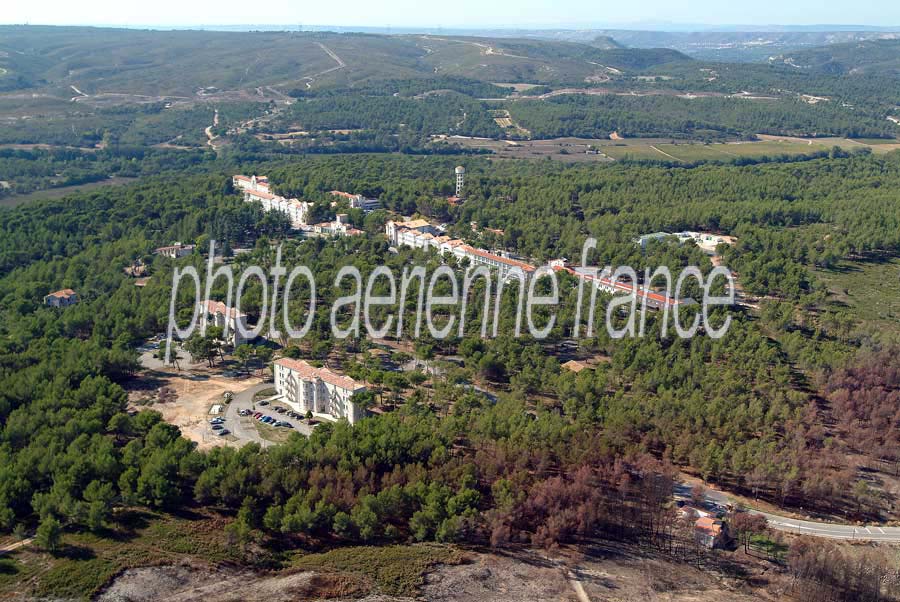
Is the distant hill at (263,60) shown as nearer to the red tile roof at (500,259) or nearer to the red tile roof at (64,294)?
the red tile roof at (500,259)

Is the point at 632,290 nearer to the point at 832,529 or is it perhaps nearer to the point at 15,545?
the point at 832,529

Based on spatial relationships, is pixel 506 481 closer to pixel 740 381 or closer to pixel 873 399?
pixel 740 381

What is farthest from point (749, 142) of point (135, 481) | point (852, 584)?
point (135, 481)

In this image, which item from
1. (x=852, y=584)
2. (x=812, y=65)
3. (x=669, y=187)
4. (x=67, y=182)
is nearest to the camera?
(x=852, y=584)

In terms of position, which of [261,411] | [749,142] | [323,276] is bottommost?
[261,411]

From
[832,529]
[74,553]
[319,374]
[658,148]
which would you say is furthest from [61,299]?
[658,148]
